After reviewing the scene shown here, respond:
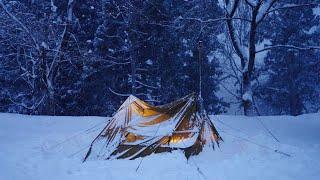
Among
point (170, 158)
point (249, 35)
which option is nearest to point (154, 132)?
point (170, 158)

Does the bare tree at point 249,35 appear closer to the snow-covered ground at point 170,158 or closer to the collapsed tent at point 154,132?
the snow-covered ground at point 170,158

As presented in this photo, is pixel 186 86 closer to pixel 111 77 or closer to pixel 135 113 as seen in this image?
pixel 111 77

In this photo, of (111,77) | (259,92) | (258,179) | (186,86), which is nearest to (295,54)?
(259,92)

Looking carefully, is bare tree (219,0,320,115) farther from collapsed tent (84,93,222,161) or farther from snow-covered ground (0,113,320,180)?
collapsed tent (84,93,222,161)

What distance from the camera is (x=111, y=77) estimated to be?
81.7 ft

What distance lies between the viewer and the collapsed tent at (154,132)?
362 inches

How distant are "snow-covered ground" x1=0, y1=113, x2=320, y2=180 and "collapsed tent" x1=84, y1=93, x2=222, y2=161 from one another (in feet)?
0.99

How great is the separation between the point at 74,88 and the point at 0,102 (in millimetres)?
4961

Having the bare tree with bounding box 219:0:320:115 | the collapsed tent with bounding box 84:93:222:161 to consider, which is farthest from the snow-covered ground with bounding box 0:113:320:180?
the bare tree with bounding box 219:0:320:115

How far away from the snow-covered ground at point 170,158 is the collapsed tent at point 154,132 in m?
0.30

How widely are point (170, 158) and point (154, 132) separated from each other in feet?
3.32

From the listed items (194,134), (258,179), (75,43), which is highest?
(75,43)

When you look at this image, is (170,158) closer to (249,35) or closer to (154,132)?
(154,132)

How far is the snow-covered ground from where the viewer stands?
7.69 m
